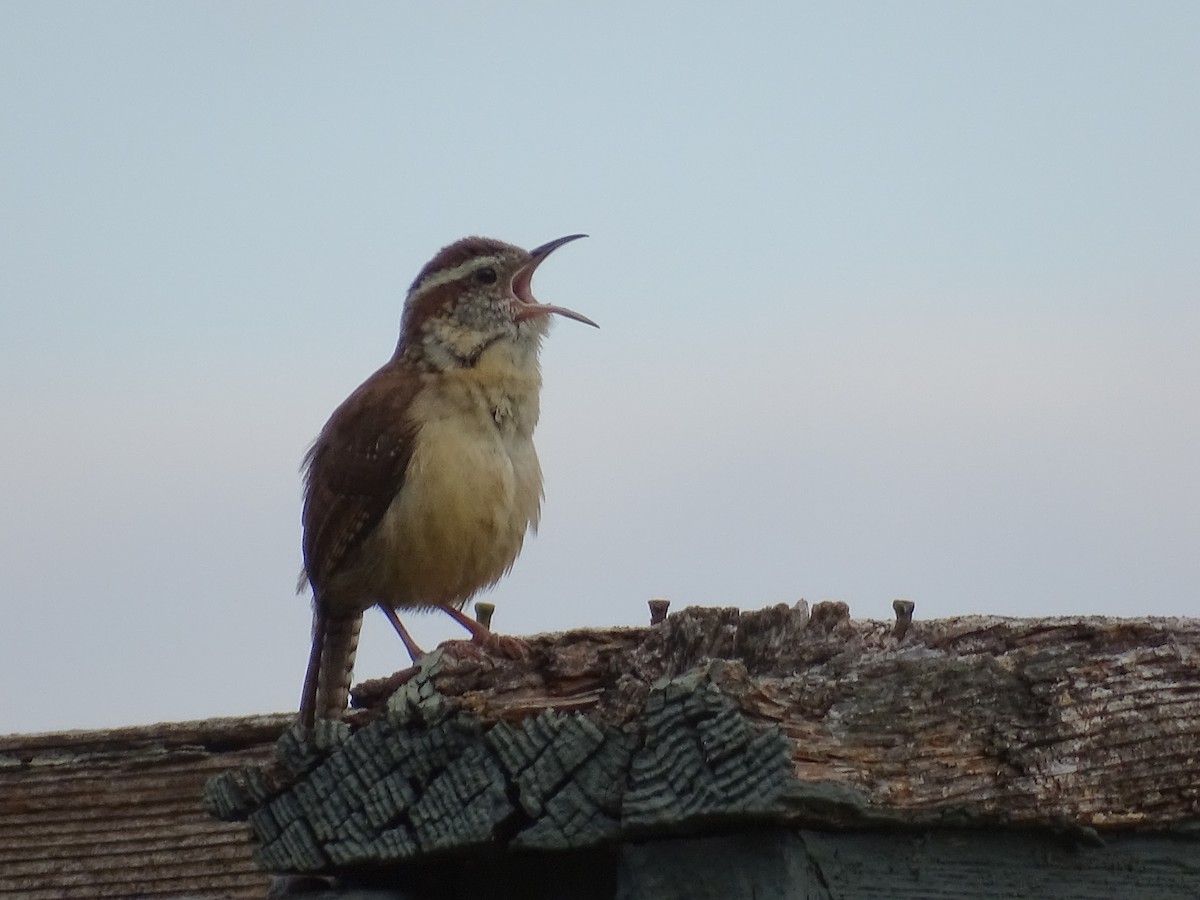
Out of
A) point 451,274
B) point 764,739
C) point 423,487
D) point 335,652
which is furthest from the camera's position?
point 451,274

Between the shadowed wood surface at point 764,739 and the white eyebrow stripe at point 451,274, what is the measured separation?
2.88 metres

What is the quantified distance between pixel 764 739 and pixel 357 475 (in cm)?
269

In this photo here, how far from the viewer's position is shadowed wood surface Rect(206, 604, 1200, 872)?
7.62 ft

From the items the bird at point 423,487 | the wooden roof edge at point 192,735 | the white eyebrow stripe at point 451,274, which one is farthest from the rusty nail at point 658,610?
the white eyebrow stripe at point 451,274

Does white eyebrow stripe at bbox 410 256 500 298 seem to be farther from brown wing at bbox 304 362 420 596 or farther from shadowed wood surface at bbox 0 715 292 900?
shadowed wood surface at bbox 0 715 292 900

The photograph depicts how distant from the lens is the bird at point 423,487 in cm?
468

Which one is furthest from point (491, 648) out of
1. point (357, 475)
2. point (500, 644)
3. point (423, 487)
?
point (357, 475)

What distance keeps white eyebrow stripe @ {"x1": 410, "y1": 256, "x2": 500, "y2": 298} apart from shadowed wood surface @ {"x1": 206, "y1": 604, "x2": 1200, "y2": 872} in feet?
9.45

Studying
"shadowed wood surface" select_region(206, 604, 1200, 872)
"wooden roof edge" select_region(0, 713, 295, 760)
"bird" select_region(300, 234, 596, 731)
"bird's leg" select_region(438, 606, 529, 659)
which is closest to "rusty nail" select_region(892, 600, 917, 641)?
"shadowed wood surface" select_region(206, 604, 1200, 872)

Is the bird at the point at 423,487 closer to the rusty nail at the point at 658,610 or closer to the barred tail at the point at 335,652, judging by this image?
the barred tail at the point at 335,652

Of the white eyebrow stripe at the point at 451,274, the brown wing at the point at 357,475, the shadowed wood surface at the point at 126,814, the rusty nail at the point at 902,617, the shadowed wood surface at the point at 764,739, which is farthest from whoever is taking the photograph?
the white eyebrow stripe at the point at 451,274

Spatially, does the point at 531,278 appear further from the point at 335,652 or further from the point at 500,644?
the point at 500,644

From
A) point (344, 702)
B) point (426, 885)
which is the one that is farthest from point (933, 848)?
point (344, 702)

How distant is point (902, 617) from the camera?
263 centimetres
